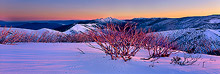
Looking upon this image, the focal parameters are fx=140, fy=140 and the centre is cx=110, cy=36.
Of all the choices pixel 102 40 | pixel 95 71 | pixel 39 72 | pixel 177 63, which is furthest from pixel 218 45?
pixel 39 72

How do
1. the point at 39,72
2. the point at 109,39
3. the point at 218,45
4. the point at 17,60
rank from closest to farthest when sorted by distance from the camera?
the point at 39,72
the point at 17,60
the point at 109,39
the point at 218,45

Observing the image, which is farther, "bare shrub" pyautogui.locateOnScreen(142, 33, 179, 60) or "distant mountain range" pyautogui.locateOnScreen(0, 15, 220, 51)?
"distant mountain range" pyautogui.locateOnScreen(0, 15, 220, 51)

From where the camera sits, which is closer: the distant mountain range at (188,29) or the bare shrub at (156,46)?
the bare shrub at (156,46)

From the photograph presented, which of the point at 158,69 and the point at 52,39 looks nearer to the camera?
the point at 158,69

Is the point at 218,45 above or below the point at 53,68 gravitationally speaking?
below

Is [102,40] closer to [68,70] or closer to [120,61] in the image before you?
[120,61]

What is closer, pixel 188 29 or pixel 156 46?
pixel 156 46

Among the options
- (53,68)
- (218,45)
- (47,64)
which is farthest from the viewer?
(218,45)

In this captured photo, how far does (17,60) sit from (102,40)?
2138 mm

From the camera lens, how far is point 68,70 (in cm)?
275

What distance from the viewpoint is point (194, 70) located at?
9.41 feet

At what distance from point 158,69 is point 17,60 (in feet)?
10.7

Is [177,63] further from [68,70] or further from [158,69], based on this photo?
[68,70]

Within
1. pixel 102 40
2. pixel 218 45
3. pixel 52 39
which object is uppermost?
pixel 102 40
